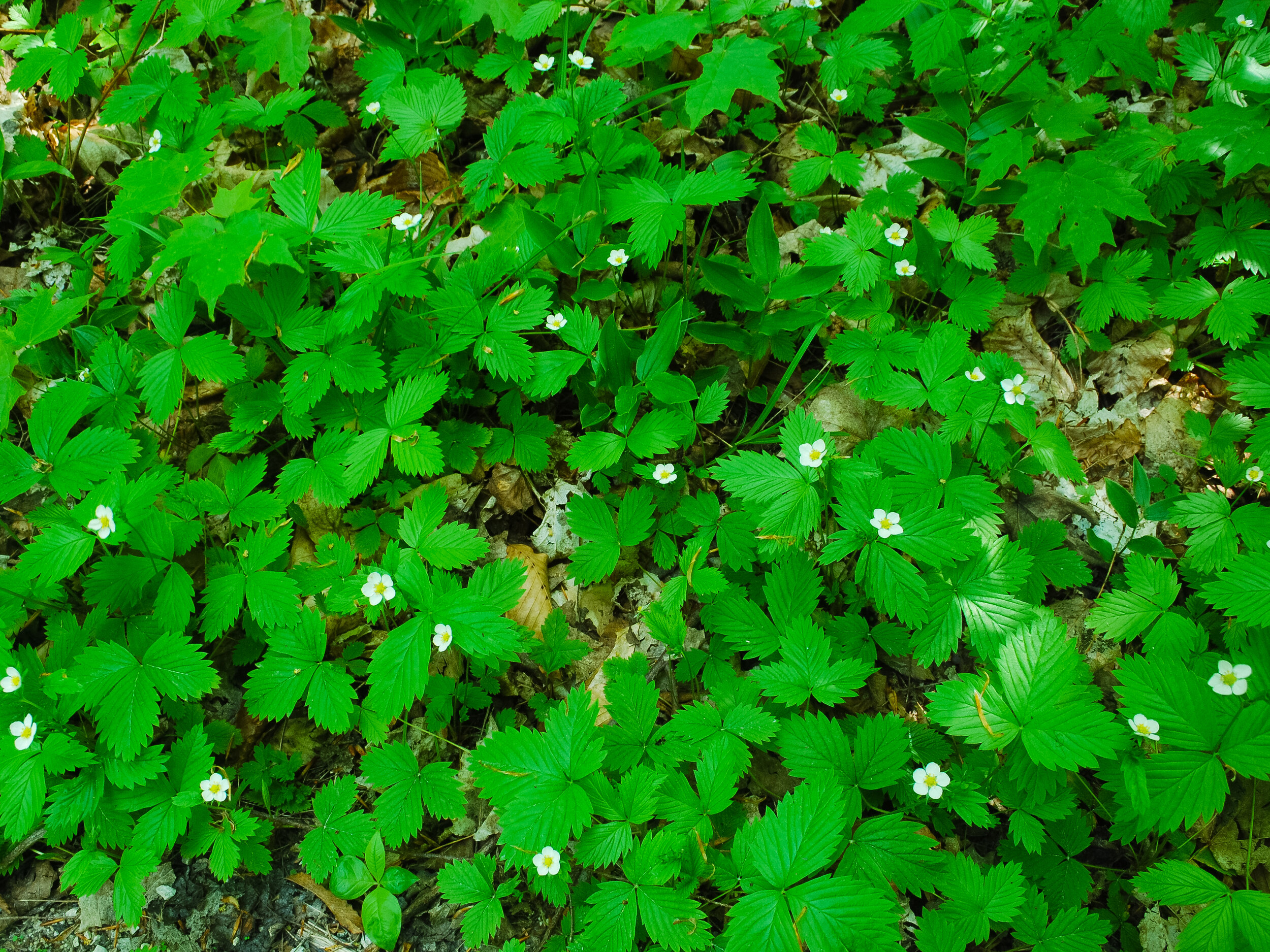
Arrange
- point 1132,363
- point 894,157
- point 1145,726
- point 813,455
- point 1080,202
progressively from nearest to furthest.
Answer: point 1145,726 < point 813,455 < point 1080,202 < point 1132,363 < point 894,157

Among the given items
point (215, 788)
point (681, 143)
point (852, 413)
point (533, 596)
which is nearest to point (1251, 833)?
point (852, 413)

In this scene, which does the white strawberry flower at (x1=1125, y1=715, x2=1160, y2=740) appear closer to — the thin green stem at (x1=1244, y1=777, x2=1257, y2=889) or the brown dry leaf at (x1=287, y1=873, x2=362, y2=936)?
the thin green stem at (x1=1244, y1=777, x2=1257, y2=889)

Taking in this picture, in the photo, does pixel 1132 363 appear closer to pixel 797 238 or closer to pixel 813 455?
pixel 797 238

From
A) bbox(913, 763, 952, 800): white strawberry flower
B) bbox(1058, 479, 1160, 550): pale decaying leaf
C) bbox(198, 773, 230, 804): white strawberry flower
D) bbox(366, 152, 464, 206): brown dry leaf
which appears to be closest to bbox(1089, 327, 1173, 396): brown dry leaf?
bbox(1058, 479, 1160, 550): pale decaying leaf

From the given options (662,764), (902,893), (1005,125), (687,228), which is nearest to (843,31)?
(1005,125)

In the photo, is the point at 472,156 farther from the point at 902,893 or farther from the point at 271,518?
the point at 902,893

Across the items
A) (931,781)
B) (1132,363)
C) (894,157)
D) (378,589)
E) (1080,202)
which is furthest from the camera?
(894,157)

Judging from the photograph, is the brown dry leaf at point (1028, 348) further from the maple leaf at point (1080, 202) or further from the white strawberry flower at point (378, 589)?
the white strawberry flower at point (378, 589)
